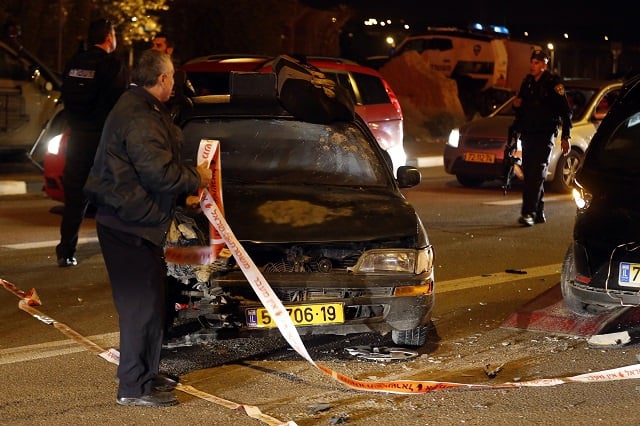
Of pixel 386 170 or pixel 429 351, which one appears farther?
pixel 386 170

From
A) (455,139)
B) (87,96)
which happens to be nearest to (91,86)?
(87,96)

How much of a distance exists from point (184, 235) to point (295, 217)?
2.19 ft

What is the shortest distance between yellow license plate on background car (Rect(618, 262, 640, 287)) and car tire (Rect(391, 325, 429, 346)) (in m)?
1.24

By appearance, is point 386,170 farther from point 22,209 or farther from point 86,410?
point 22,209

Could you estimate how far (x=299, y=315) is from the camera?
22.0ft

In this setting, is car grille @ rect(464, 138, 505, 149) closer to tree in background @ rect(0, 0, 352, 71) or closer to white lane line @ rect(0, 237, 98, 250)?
white lane line @ rect(0, 237, 98, 250)

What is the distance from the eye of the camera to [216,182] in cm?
662

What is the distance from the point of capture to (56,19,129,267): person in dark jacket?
945 centimetres

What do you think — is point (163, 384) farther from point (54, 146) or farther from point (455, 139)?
point (455, 139)

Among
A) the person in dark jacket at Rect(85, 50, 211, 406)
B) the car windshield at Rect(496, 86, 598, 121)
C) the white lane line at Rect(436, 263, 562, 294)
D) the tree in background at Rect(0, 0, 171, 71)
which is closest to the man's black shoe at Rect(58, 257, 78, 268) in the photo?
the white lane line at Rect(436, 263, 562, 294)

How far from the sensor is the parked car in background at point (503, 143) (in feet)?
53.0

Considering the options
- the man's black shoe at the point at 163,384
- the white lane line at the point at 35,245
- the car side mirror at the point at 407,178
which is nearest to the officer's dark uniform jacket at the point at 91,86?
the white lane line at the point at 35,245

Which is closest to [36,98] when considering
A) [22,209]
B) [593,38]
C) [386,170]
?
[22,209]

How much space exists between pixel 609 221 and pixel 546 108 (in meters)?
5.05
